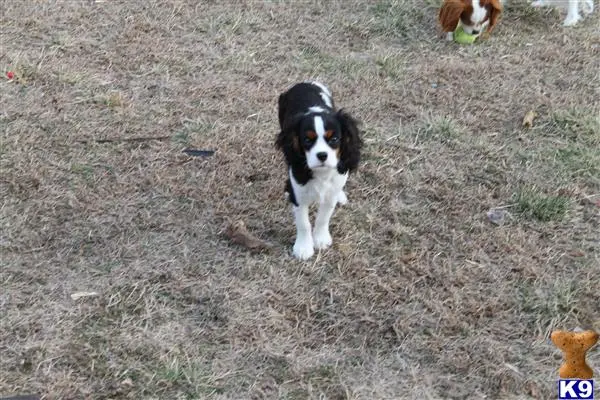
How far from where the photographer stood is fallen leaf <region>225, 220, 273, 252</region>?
3604 mm

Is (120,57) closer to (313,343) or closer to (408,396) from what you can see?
(313,343)

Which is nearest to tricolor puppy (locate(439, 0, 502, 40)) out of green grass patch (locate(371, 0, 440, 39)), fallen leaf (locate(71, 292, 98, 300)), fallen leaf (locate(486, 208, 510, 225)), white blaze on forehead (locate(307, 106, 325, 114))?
green grass patch (locate(371, 0, 440, 39))

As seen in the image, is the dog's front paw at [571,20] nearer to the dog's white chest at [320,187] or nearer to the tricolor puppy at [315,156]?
the tricolor puppy at [315,156]

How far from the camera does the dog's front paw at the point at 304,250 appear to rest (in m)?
3.55

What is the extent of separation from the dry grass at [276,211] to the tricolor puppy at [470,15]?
159 mm

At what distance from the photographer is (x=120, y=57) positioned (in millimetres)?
5395

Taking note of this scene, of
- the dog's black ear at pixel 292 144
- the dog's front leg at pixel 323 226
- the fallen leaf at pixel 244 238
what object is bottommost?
the fallen leaf at pixel 244 238

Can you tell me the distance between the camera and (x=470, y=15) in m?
5.59

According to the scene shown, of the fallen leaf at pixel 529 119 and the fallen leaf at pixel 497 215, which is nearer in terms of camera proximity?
the fallen leaf at pixel 497 215

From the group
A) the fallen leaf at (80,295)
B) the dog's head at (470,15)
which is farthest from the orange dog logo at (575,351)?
the dog's head at (470,15)

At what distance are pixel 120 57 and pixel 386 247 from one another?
2.91m

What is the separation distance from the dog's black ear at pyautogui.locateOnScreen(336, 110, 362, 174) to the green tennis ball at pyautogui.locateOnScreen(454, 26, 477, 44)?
2.91 meters

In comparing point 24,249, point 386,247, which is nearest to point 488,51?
point 386,247

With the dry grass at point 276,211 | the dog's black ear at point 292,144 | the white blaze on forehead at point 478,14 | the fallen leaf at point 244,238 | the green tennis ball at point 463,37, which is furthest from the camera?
the green tennis ball at point 463,37
